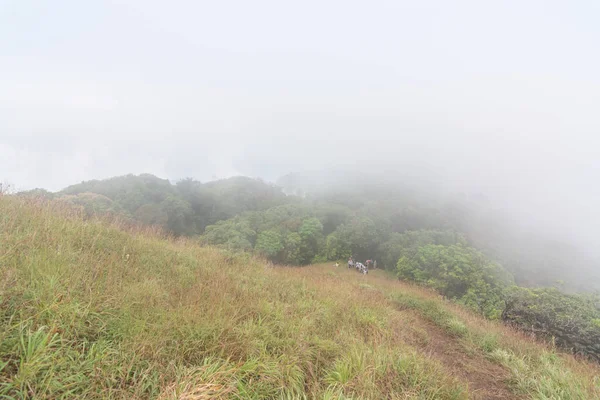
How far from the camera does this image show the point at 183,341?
8.62 ft

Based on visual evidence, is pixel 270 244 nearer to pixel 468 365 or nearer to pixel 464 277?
pixel 464 277

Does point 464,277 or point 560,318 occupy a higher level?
point 560,318

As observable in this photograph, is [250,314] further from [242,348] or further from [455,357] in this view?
[455,357]

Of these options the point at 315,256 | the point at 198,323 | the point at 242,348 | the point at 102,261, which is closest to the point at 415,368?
the point at 242,348

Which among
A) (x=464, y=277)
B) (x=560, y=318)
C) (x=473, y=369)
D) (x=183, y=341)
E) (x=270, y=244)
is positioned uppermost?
(x=183, y=341)

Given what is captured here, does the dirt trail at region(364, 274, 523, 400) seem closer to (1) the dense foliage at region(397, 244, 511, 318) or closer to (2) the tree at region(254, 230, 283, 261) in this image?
(1) the dense foliage at region(397, 244, 511, 318)

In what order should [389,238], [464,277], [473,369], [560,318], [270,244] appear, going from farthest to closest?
[389,238] → [270,244] → [464,277] → [560,318] → [473,369]

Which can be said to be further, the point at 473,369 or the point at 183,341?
the point at 473,369

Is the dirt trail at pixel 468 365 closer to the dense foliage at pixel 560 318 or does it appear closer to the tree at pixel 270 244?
the dense foliage at pixel 560 318

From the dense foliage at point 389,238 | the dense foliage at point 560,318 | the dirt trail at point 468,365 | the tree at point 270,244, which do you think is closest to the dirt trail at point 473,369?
the dirt trail at point 468,365

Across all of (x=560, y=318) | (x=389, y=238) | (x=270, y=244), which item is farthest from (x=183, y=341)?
(x=389, y=238)

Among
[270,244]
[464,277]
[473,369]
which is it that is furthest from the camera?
[270,244]

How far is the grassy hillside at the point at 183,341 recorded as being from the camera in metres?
2.03

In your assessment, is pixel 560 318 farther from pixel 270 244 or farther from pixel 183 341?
pixel 270 244
